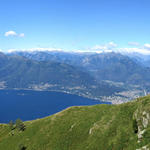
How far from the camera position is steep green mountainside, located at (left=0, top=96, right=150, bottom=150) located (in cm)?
6372

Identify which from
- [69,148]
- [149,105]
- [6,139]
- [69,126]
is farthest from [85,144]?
[6,139]

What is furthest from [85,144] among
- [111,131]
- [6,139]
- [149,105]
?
[6,139]

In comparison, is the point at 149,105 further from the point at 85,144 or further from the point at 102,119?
the point at 85,144

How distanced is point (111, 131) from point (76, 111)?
39809 mm

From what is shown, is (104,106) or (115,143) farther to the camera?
(104,106)

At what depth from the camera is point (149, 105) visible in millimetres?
66312

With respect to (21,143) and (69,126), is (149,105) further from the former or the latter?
(21,143)

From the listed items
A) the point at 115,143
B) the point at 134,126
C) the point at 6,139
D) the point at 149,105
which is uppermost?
the point at 149,105

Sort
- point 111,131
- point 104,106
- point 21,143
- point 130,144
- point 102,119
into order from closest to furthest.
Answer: point 130,144
point 111,131
point 102,119
point 21,143
point 104,106

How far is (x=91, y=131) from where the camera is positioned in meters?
80.6

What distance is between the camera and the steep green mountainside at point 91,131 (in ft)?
209

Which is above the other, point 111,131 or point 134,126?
point 134,126

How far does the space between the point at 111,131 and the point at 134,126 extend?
11.7 m

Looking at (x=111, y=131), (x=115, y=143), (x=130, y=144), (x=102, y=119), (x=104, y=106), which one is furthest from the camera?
(x=104, y=106)
